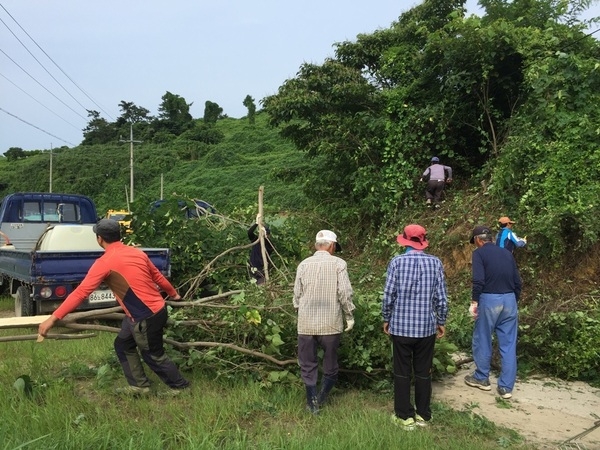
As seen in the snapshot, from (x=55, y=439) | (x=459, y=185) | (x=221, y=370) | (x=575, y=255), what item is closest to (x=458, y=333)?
(x=575, y=255)

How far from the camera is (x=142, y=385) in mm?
4551

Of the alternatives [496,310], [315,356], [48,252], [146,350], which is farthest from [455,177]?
[146,350]

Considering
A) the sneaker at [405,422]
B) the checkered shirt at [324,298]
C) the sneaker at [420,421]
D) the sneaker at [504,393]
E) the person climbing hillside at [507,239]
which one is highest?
the person climbing hillside at [507,239]

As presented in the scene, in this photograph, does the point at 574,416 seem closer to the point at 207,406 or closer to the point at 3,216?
the point at 207,406

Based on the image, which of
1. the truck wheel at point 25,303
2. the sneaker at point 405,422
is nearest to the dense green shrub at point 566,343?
the sneaker at point 405,422

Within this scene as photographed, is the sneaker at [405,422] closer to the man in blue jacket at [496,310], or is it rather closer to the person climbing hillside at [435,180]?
the man in blue jacket at [496,310]

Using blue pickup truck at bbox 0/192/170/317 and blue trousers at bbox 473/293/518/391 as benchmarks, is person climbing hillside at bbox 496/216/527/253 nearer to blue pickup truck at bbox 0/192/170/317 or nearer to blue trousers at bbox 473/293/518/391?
blue trousers at bbox 473/293/518/391

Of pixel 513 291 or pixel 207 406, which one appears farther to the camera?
pixel 513 291

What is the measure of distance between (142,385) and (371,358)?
211cm

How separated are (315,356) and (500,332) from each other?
79.4 inches

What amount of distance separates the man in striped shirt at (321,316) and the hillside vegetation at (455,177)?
423 mm

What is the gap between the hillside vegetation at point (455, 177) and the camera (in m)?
5.61

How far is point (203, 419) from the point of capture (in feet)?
12.8

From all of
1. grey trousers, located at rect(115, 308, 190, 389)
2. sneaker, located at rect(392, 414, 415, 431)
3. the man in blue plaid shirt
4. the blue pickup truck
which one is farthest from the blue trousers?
the blue pickup truck
